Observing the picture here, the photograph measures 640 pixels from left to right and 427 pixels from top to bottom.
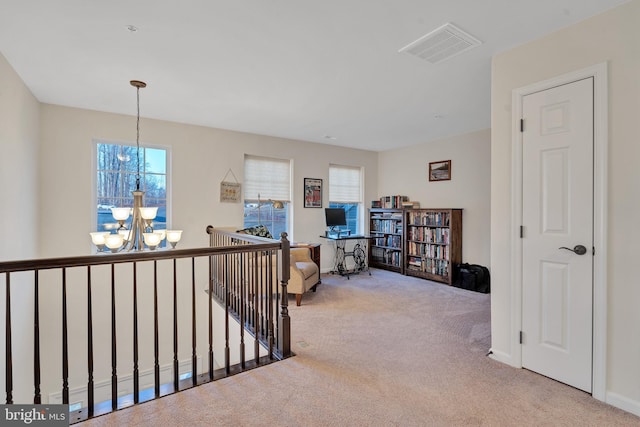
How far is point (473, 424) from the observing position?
5.88ft

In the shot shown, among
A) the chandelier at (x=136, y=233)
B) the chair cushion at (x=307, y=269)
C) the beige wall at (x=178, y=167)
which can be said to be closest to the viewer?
the chandelier at (x=136, y=233)

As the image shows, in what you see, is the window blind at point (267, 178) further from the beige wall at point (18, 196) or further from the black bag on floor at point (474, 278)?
the black bag on floor at point (474, 278)

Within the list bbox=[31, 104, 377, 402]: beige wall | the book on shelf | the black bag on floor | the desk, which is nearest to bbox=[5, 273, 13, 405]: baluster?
bbox=[31, 104, 377, 402]: beige wall

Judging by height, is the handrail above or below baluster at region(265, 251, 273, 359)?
above

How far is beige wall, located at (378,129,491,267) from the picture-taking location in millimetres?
4926

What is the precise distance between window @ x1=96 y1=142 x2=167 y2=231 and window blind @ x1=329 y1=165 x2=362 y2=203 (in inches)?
120

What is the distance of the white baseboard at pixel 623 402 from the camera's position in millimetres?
1876

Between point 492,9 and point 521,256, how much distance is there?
5.77 feet

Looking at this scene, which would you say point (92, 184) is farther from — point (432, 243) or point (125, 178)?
point (432, 243)

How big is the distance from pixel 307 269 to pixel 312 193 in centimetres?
206

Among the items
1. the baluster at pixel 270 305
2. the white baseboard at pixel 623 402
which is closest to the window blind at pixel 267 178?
the baluster at pixel 270 305

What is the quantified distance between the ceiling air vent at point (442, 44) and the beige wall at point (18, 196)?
3.38 metres

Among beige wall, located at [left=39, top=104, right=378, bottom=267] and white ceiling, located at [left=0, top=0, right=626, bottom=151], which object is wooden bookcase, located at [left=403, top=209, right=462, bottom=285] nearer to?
beige wall, located at [left=39, top=104, right=378, bottom=267]

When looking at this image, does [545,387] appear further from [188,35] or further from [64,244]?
[64,244]
